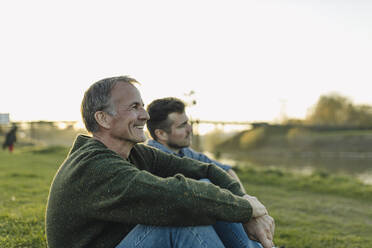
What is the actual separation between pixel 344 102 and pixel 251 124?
2448 cm

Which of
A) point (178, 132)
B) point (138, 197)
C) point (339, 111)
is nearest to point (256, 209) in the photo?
point (138, 197)

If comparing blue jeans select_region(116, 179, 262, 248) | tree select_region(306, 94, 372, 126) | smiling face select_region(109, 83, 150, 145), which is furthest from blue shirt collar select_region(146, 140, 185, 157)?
tree select_region(306, 94, 372, 126)

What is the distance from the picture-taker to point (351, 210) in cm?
544

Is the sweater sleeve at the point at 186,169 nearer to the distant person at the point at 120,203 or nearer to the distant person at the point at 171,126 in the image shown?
the distant person at the point at 120,203

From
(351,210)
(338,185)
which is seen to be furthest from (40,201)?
(338,185)

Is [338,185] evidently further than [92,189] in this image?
Yes

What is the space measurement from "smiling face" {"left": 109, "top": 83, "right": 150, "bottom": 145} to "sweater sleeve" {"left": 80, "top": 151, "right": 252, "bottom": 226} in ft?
0.99

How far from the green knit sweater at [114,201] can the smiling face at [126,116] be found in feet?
0.59

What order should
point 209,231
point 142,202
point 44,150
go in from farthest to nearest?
point 44,150
point 209,231
point 142,202

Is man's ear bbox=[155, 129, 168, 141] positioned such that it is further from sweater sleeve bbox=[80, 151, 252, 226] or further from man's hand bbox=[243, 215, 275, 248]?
sweater sleeve bbox=[80, 151, 252, 226]

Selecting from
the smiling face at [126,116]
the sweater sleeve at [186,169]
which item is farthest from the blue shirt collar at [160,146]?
the smiling face at [126,116]

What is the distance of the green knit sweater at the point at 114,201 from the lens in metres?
1.33

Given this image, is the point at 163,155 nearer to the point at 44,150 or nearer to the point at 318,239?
the point at 318,239

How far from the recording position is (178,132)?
134 inches
